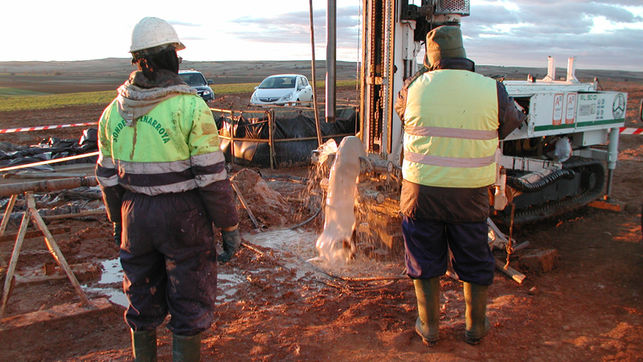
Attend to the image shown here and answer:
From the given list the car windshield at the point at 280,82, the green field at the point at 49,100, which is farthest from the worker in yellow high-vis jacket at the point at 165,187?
the green field at the point at 49,100

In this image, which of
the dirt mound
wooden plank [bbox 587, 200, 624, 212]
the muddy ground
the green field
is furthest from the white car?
the green field

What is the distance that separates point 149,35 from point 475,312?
8.97 ft

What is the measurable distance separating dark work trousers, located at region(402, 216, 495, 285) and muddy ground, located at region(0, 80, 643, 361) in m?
0.52

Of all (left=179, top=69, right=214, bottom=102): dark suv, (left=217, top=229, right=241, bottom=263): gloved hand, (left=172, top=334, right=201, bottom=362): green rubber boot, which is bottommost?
(left=172, top=334, right=201, bottom=362): green rubber boot

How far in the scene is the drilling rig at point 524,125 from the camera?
583cm

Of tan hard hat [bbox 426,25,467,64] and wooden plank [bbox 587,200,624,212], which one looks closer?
tan hard hat [bbox 426,25,467,64]

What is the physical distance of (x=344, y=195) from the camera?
561 centimetres

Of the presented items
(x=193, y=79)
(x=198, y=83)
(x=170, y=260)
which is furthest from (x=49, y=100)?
(x=170, y=260)

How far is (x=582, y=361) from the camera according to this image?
3471 mm

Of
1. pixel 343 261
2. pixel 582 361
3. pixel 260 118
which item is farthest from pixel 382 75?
pixel 260 118

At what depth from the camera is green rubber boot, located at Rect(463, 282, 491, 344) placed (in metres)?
3.61

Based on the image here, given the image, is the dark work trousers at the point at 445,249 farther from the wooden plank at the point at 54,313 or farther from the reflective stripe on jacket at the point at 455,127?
the wooden plank at the point at 54,313

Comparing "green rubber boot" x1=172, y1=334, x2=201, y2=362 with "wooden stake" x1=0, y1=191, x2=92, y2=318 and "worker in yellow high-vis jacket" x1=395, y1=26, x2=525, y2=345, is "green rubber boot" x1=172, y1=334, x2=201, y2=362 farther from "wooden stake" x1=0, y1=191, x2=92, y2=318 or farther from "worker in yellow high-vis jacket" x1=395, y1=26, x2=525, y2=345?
"wooden stake" x1=0, y1=191, x2=92, y2=318

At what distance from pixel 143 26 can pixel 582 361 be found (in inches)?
136
